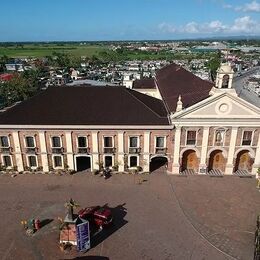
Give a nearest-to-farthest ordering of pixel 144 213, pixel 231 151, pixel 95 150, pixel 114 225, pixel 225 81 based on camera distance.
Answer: pixel 114 225, pixel 144 213, pixel 225 81, pixel 231 151, pixel 95 150

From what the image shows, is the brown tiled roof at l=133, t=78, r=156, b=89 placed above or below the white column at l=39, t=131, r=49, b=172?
above

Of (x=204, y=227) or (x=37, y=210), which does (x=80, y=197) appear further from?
(x=204, y=227)

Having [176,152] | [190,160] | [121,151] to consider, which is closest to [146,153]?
[121,151]

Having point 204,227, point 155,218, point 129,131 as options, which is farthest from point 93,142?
point 204,227

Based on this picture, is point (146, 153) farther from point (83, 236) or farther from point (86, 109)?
point (83, 236)

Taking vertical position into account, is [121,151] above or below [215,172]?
above

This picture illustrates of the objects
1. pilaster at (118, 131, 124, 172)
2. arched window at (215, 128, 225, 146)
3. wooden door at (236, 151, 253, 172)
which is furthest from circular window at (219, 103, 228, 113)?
pilaster at (118, 131, 124, 172)

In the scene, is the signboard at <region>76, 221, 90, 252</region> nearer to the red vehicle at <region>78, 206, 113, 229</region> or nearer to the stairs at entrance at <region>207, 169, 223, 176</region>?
the red vehicle at <region>78, 206, 113, 229</region>
